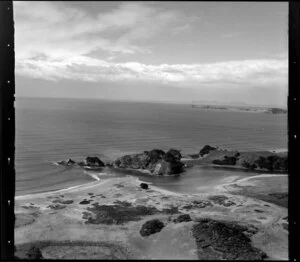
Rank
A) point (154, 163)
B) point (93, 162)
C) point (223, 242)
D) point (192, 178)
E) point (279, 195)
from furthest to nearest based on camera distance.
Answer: point (93, 162) < point (154, 163) < point (192, 178) < point (279, 195) < point (223, 242)

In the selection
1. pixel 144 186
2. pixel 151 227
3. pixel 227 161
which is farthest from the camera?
pixel 227 161

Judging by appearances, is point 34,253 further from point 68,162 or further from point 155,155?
point 68,162

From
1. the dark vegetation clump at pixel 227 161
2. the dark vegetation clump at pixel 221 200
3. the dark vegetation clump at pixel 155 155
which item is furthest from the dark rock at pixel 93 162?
the dark vegetation clump at pixel 221 200

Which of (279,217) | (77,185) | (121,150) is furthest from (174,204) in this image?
(121,150)

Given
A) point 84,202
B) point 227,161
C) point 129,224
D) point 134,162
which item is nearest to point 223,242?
point 129,224

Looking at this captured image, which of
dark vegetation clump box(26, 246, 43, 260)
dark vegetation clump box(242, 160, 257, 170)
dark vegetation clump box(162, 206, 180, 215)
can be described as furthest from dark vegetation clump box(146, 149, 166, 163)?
dark vegetation clump box(26, 246, 43, 260)
